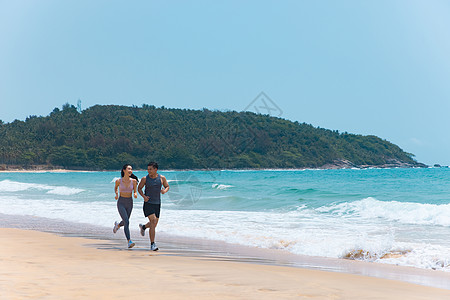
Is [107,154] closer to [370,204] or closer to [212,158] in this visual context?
[212,158]

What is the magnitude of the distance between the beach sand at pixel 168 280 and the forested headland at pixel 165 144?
60.9m

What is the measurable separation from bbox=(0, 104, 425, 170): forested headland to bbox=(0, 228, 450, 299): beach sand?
6090 cm

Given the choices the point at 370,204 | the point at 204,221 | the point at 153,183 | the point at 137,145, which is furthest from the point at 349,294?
the point at 137,145

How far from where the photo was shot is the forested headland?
266ft

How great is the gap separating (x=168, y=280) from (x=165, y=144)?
316ft

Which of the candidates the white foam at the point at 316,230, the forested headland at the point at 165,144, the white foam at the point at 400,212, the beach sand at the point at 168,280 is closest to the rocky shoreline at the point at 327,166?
the forested headland at the point at 165,144

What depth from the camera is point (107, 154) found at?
11138 cm

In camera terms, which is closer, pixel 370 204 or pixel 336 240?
pixel 336 240

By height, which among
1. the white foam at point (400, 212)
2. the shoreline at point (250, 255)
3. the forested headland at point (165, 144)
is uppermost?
the forested headland at point (165, 144)

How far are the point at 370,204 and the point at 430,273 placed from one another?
1155 cm

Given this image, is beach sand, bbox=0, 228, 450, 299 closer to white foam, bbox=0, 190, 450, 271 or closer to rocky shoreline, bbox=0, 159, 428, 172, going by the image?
white foam, bbox=0, 190, 450, 271

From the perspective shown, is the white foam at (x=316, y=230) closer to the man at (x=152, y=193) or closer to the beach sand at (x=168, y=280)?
the beach sand at (x=168, y=280)

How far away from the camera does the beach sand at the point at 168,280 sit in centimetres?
548

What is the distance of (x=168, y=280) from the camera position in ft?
20.5
